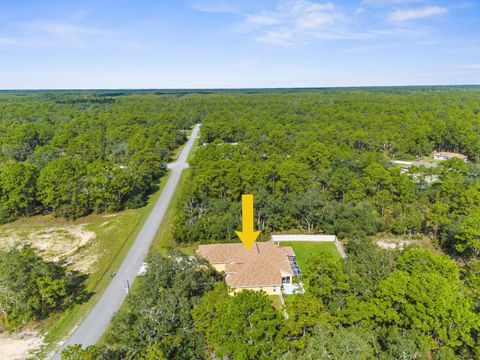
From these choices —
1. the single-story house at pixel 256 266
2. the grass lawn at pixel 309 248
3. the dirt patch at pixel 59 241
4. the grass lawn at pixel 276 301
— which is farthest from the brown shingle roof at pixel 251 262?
the dirt patch at pixel 59 241

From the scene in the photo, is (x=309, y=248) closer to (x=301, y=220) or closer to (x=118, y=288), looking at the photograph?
(x=301, y=220)

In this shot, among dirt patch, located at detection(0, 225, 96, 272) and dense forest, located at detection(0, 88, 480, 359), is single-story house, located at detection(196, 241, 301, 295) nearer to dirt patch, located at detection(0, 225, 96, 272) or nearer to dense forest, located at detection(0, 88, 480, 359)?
dense forest, located at detection(0, 88, 480, 359)

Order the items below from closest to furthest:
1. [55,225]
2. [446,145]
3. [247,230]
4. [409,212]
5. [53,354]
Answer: [53,354]
[247,230]
[409,212]
[55,225]
[446,145]

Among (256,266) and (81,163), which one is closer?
(256,266)

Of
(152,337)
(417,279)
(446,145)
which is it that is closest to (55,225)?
(152,337)

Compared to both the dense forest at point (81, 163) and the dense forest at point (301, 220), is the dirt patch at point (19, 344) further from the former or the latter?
the dense forest at point (81, 163)

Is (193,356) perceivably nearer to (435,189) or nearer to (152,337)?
(152,337)

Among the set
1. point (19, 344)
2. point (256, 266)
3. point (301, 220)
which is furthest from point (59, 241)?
point (301, 220)
